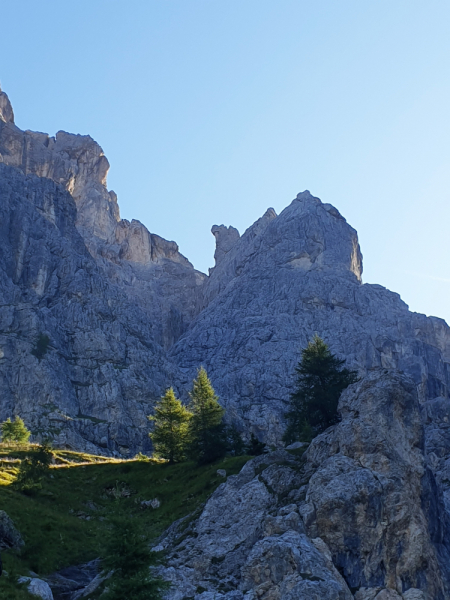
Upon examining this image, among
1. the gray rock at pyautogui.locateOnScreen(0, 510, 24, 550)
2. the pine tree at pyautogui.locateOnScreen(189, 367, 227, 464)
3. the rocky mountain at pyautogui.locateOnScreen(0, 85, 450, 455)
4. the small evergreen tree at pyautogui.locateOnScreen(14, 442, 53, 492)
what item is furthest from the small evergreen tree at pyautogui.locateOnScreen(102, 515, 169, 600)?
the rocky mountain at pyautogui.locateOnScreen(0, 85, 450, 455)

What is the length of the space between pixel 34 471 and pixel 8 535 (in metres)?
14.2

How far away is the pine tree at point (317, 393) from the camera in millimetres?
62031

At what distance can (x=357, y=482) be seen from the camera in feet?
142

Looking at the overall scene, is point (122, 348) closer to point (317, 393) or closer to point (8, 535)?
point (317, 393)

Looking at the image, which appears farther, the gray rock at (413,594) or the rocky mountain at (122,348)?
the rocky mountain at (122,348)

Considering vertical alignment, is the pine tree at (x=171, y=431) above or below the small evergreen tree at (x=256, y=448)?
above

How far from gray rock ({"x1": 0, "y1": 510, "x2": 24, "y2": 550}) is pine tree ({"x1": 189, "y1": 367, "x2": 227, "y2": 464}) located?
68.6 feet

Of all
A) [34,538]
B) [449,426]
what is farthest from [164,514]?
[449,426]

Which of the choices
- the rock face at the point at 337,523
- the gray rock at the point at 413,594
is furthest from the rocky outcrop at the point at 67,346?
the gray rock at the point at 413,594

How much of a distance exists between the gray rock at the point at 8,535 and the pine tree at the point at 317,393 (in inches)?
1090

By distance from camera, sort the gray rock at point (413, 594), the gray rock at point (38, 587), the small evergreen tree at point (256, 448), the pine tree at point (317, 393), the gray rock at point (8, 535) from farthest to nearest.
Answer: the pine tree at point (317, 393)
the small evergreen tree at point (256, 448)
the gray rock at point (8, 535)
the gray rock at point (413, 594)
the gray rock at point (38, 587)

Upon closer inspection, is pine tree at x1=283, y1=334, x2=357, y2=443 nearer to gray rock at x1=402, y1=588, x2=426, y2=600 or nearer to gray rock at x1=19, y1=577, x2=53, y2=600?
gray rock at x1=402, y1=588, x2=426, y2=600

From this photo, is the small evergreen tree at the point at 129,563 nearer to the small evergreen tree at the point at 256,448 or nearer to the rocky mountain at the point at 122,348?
the small evergreen tree at the point at 256,448

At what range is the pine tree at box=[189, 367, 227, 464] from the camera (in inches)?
2378
